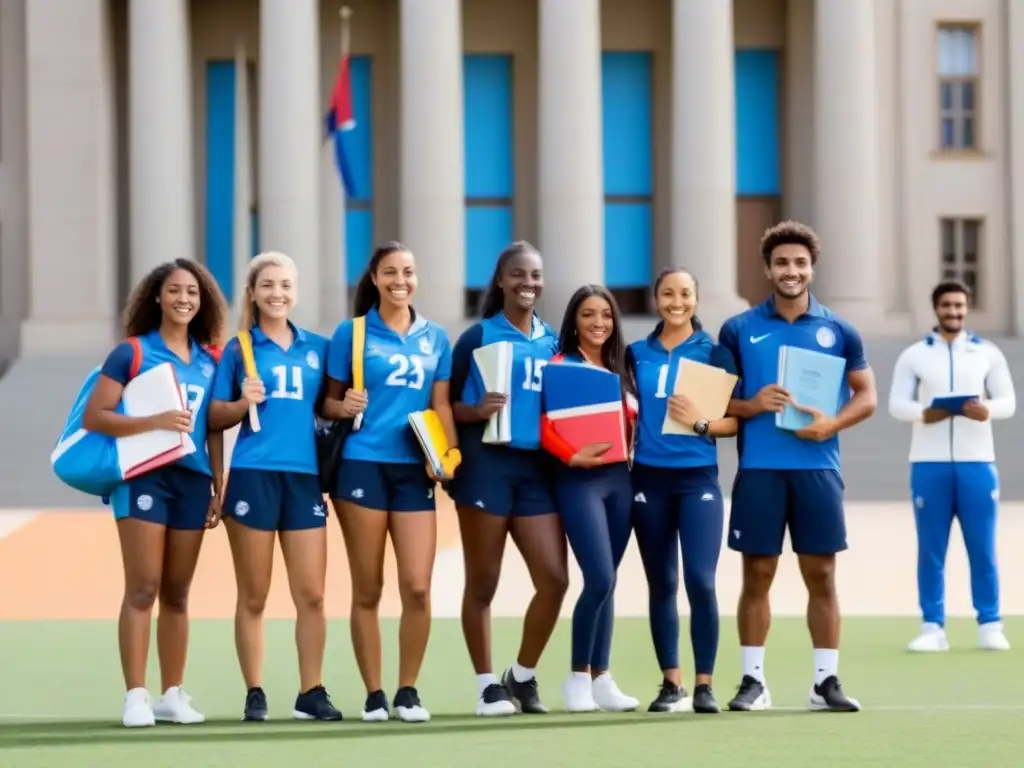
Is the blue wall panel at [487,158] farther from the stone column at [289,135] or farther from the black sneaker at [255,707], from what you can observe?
the black sneaker at [255,707]

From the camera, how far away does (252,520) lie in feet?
34.2

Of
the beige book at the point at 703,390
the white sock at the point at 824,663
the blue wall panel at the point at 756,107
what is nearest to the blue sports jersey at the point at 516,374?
the beige book at the point at 703,390

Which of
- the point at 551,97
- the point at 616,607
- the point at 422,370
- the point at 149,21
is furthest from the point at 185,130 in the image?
the point at 422,370

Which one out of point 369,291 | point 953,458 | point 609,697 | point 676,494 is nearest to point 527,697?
point 609,697

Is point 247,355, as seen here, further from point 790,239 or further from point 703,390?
point 790,239

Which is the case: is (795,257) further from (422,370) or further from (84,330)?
(84,330)

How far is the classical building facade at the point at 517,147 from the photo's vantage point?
37000 mm

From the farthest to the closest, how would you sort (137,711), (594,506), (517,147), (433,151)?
(517,147) → (433,151) → (594,506) → (137,711)

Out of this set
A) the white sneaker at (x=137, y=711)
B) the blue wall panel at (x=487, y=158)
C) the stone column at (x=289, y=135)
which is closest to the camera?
the white sneaker at (x=137, y=711)

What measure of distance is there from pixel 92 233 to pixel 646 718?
99.7ft

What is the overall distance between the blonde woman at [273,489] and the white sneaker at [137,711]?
0.51m

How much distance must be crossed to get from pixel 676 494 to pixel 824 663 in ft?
3.79

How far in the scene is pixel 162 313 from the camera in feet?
35.3

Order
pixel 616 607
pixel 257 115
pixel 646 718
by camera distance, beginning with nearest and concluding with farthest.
Result: 1. pixel 646 718
2. pixel 616 607
3. pixel 257 115
